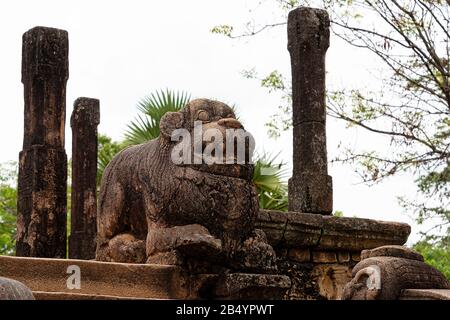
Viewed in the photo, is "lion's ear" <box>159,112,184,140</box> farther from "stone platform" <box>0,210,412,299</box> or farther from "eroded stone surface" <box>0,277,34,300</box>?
"eroded stone surface" <box>0,277,34,300</box>

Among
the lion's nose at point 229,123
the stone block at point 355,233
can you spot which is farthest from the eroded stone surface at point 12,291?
the stone block at point 355,233

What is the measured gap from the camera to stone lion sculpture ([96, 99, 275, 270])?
686cm

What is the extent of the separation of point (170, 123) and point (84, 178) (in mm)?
6609

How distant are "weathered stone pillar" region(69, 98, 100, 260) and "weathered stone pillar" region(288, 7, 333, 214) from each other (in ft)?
11.3

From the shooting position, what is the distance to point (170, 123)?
7.20m

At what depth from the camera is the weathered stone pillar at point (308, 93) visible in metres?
10.9

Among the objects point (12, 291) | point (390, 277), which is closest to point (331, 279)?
point (390, 277)

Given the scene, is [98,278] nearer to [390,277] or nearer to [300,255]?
[390,277]

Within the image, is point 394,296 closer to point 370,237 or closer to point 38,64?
point 370,237
